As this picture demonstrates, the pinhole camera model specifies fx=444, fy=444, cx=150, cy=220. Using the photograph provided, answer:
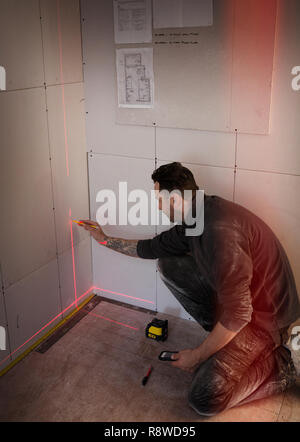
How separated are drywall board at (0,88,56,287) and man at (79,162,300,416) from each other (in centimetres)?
67

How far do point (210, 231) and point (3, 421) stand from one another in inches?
49.6

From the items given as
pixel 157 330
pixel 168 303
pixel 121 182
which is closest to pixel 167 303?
pixel 168 303

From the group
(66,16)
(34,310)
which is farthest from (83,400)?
(66,16)

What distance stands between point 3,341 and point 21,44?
57.9 inches

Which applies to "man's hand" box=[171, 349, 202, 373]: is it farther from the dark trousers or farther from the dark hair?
the dark hair

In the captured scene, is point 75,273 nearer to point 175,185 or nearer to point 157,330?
point 157,330

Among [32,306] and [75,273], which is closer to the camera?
[32,306]

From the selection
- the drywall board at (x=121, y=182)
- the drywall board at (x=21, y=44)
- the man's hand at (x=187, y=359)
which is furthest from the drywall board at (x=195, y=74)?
the man's hand at (x=187, y=359)

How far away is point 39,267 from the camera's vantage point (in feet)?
8.07

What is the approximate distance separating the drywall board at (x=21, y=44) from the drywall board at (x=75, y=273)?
94cm

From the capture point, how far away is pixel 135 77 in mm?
2422

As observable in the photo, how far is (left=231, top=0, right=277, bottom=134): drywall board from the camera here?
6.67ft

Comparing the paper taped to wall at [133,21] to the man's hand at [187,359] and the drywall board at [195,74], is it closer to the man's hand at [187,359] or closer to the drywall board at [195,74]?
the drywall board at [195,74]
